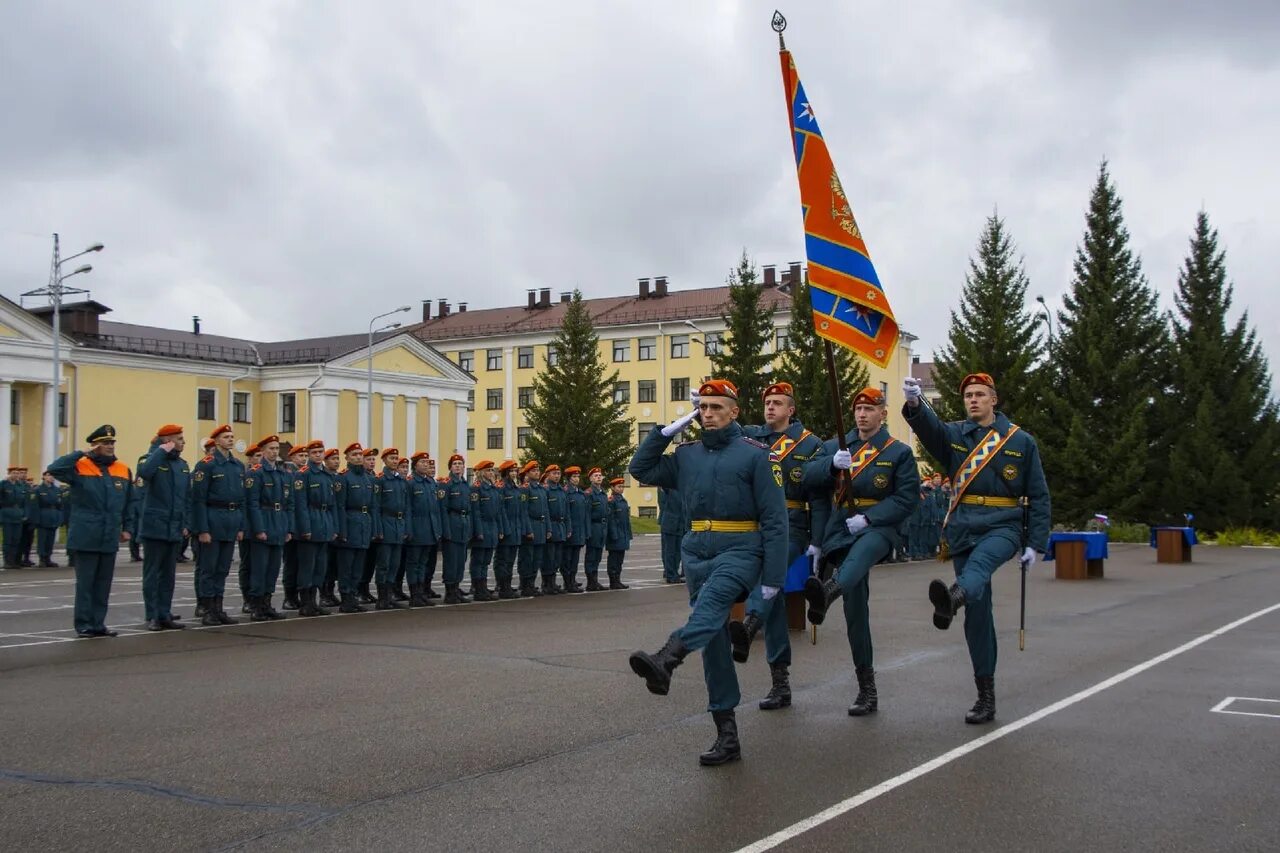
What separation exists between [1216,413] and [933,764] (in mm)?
44879

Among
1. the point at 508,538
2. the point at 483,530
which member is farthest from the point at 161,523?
the point at 508,538

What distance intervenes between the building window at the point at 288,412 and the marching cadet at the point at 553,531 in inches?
2166

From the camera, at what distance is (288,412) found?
7294 centimetres

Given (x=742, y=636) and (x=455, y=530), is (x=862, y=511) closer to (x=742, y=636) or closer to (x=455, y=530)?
(x=742, y=636)

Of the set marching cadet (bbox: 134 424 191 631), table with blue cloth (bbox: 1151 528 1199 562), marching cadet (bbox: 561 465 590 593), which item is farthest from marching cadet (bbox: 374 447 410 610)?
table with blue cloth (bbox: 1151 528 1199 562)

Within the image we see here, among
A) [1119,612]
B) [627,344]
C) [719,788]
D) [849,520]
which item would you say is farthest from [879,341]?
[627,344]

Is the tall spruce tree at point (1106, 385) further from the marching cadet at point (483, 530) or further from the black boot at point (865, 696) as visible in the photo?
the black boot at point (865, 696)

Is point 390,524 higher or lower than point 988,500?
lower

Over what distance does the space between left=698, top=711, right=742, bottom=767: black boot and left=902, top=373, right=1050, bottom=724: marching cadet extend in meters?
1.95

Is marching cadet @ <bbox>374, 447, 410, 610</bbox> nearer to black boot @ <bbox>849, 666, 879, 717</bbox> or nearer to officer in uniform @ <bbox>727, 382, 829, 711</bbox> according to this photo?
officer in uniform @ <bbox>727, 382, 829, 711</bbox>

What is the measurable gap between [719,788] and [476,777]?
1251 mm

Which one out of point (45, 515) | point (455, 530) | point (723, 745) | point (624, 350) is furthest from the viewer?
point (624, 350)

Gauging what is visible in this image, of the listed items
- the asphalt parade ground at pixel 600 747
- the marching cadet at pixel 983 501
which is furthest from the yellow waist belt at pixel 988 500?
the asphalt parade ground at pixel 600 747

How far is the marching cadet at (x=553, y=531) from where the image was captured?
1994 centimetres
